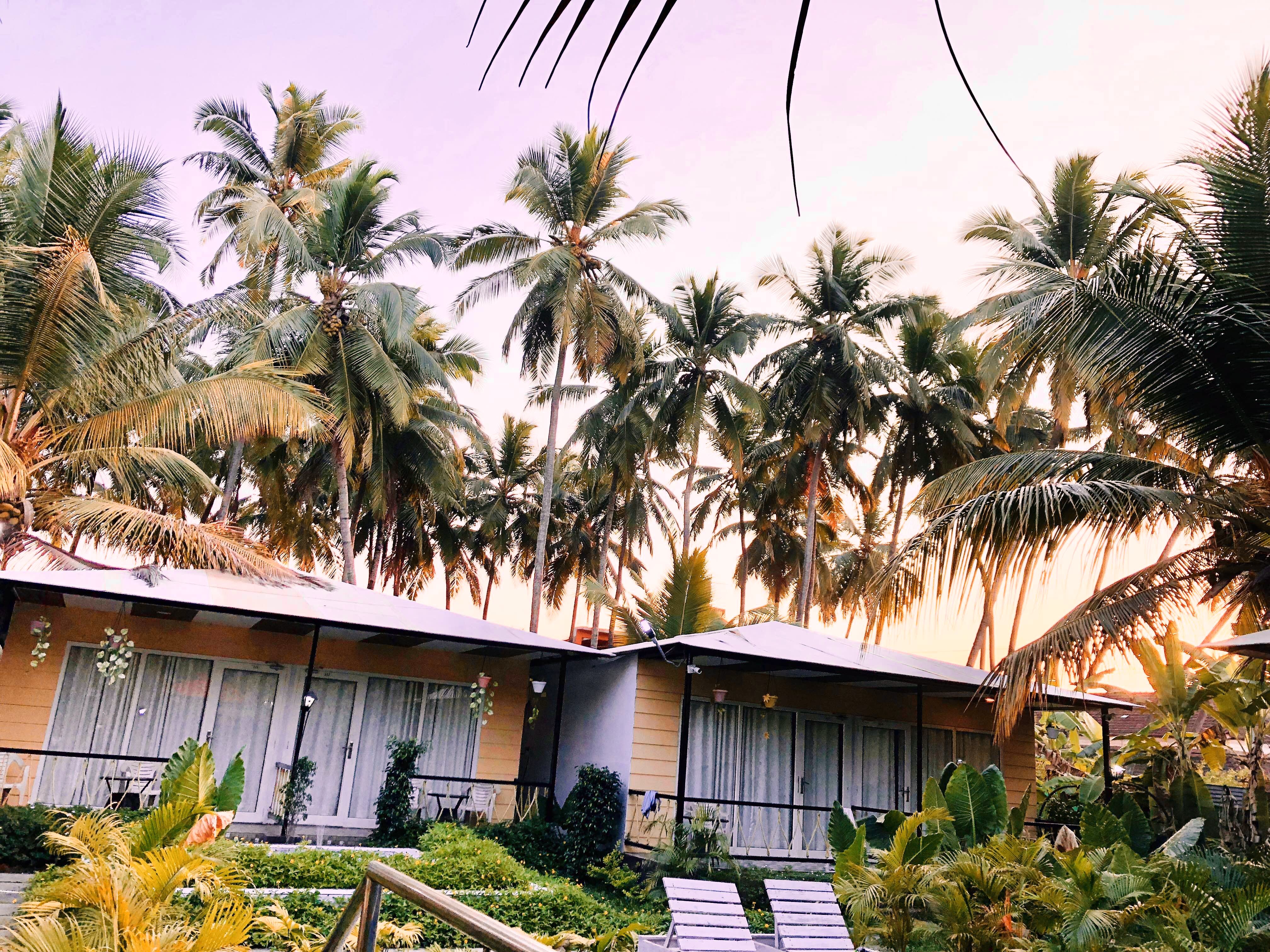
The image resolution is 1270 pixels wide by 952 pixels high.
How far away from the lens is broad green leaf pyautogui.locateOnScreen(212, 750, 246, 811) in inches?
380

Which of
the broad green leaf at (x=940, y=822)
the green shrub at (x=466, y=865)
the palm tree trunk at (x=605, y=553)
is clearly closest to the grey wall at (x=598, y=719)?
the green shrub at (x=466, y=865)

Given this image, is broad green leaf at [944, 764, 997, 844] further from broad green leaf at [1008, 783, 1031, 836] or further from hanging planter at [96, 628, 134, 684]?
hanging planter at [96, 628, 134, 684]

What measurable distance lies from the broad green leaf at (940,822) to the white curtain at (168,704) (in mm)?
9647

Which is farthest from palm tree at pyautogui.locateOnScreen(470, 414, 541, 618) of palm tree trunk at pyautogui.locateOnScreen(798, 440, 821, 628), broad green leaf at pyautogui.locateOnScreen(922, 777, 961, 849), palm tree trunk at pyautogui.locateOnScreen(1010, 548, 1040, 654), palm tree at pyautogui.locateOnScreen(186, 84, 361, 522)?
broad green leaf at pyautogui.locateOnScreen(922, 777, 961, 849)

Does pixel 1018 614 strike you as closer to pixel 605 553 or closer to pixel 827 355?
pixel 827 355

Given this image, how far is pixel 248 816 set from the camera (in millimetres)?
13422

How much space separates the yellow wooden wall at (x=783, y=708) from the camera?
13.9 m

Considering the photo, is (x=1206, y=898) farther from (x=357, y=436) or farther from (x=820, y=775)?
(x=357, y=436)

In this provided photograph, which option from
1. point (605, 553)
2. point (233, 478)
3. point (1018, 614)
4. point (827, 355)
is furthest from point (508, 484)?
point (1018, 614)

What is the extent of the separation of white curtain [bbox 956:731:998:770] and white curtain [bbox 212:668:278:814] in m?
11.2

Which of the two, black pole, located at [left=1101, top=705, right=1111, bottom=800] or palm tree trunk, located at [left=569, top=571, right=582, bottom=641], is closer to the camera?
black pole, located at [left=1101, top=705, right=1111, bottom=800]

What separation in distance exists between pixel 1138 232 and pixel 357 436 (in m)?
16.1

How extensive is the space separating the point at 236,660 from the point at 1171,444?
495 inches

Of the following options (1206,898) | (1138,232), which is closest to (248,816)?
(1206,898)
